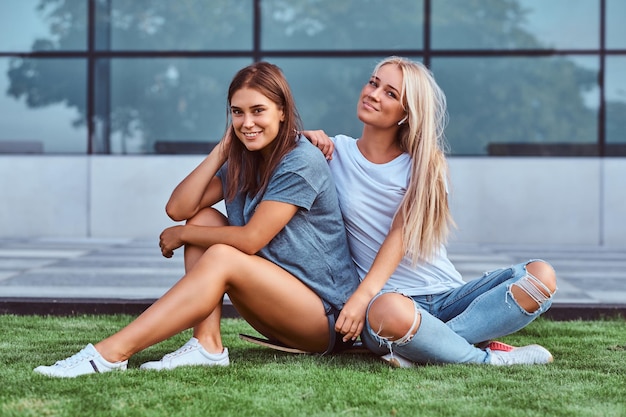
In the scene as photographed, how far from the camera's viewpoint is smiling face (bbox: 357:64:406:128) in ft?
10.9

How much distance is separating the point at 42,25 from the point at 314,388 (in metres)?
9.63

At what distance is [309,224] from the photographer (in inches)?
130

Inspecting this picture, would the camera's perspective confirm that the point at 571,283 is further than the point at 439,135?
Yes

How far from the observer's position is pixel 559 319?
4.87 meters

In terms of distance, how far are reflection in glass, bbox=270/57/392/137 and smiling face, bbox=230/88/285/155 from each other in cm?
779

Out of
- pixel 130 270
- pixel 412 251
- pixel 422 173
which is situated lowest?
pixel 130 270

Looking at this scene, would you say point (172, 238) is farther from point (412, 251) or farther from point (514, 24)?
point (514, 24)

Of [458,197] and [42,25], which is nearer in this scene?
[458,197]

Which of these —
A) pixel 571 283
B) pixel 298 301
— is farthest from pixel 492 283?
pixel 571 283

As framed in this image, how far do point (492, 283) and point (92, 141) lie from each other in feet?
28.4

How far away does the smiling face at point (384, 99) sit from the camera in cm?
333

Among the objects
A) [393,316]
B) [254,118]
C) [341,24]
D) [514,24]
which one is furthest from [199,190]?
[514,24]

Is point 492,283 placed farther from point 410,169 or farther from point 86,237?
point 86,237

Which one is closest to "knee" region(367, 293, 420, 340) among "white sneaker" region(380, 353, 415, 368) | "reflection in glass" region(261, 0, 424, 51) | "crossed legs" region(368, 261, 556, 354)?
"crossed legs" region(368, 261, 556, 354)
